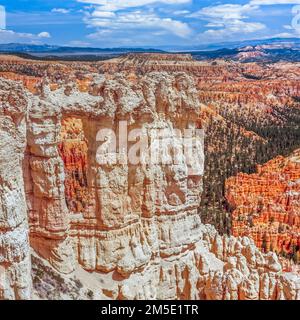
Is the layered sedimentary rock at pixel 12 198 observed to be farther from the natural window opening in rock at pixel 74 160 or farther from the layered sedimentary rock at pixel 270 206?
the layered sedimentary rock at pixel 270 206

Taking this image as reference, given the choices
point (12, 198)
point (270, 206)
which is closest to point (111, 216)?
point (12, 198)

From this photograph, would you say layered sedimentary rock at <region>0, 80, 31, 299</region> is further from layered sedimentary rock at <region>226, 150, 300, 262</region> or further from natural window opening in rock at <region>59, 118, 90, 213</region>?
layered sedimentary rock at <region>226, 150, 300, 262</region>

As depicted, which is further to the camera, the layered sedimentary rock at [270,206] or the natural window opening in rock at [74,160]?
the layered sedimentary rock at [270,206]

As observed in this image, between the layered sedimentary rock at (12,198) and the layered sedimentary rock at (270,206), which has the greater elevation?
the layered sedimentary rock at (12,198)

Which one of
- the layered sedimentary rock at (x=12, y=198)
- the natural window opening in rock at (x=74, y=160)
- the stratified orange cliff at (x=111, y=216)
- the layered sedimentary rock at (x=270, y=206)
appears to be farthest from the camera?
the layered sedimentary rock at (x=270, y=206)

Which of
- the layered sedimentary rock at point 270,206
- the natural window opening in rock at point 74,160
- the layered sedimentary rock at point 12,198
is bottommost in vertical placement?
the layered sedimentary rock at point 270,206

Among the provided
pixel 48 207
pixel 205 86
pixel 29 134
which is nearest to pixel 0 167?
pixel 29 134

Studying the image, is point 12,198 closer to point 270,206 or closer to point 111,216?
point 111,216

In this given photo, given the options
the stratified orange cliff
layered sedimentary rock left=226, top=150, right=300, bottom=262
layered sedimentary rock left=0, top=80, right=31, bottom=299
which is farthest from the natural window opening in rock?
layered sedimentary rock left=0, top=80, right=31, bottom=299

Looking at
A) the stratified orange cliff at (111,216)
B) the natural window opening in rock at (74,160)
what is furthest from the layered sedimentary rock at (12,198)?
the natural window opening in rock at (74,160)
